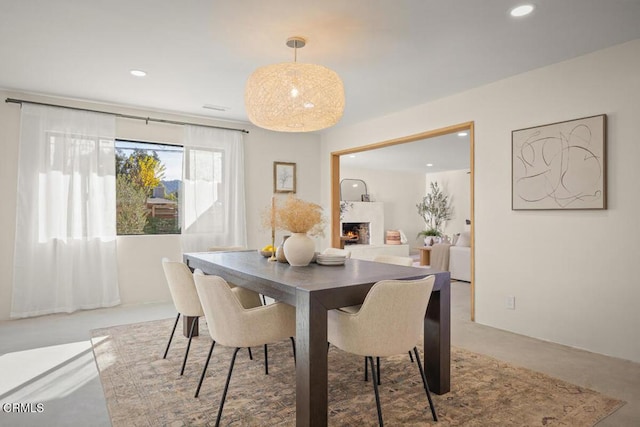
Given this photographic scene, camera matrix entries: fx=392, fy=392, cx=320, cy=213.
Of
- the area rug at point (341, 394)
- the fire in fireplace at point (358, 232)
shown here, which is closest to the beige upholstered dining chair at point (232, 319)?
the area rug at point (341, 394)

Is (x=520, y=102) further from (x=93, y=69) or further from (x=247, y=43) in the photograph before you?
(x=93, y=69)

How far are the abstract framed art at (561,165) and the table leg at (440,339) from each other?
66.7 inches

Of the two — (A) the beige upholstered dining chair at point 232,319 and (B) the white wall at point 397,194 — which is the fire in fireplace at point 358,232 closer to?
(B) the white wall at point 397,194

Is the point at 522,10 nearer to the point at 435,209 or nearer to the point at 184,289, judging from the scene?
the point at 184,289

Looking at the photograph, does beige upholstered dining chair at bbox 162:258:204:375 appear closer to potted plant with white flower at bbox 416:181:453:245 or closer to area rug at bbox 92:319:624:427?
area rug at bbox 92:319:624:427

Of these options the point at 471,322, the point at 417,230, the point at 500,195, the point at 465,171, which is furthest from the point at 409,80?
the point at 417,230

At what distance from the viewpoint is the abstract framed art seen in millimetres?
3164

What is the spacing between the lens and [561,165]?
3387 mm

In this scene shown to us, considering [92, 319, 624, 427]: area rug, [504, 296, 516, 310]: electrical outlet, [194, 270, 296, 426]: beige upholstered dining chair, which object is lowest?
[92, 319, 624, 427]: area rug

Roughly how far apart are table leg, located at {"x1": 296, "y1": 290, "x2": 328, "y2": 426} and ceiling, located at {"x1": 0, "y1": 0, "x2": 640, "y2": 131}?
188 cm

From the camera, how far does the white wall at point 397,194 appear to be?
1102cm

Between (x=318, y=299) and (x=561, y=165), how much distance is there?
2.71 metres

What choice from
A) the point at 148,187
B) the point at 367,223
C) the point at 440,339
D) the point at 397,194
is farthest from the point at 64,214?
the point at 397,194

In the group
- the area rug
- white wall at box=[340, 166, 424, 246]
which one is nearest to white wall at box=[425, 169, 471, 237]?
white wall at box=[340, 166, 424, 246]
